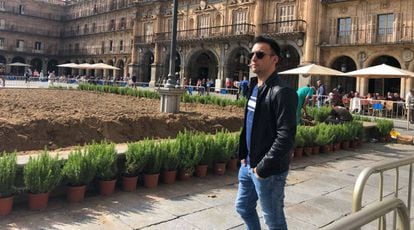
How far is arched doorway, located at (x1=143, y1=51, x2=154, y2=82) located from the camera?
140 ft

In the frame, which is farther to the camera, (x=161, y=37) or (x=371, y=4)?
(x=161, y=37)

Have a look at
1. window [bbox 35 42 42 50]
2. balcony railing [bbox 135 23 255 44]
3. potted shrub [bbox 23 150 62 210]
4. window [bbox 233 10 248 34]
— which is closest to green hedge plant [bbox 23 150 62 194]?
potted shrub [bbox 23 150 62 210]

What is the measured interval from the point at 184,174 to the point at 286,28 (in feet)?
80.0

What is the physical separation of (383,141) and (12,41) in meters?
54.2

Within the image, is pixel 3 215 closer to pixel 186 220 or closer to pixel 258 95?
pixel 186 220

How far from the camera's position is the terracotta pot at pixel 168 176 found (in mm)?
5977

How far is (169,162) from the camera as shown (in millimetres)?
5938

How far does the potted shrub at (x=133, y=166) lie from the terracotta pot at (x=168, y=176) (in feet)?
1.43

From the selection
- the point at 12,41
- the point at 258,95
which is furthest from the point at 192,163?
the point at 12,41

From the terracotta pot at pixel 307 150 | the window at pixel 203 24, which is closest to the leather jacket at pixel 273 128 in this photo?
the terracotta pot at pixel 307 150

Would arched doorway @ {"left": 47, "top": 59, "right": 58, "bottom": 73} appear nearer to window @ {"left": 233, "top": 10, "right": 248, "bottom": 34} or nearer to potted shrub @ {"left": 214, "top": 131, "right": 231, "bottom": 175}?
window @ {"left": 233, "top": 10, "right": 248, "bottom": 34}

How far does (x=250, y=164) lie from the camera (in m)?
3.37

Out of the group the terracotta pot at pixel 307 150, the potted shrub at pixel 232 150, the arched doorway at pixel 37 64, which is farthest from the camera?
the arched doorway at pixel 37 64

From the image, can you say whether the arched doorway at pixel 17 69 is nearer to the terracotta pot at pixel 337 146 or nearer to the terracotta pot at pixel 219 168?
the terracotta pot at pixel 337 146
